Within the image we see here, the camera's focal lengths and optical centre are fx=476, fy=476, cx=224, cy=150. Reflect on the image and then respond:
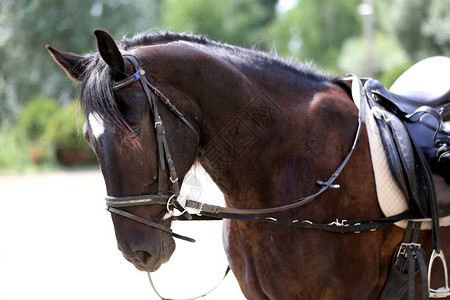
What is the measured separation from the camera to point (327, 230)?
8.23 ft

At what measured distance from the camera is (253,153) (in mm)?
2609

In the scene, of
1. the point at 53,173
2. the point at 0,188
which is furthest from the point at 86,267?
the point at 53,173

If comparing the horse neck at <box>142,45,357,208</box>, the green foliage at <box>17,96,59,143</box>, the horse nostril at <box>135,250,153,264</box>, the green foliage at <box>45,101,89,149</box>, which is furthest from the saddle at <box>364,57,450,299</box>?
the green foliage at <box>17,96,59,143</box>

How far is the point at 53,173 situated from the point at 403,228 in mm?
22032

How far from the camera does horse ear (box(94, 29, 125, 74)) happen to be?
7.22 ft

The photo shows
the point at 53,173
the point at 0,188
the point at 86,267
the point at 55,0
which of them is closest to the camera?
the point at 86,267

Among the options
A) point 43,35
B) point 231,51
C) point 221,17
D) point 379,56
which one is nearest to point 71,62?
point 231,51

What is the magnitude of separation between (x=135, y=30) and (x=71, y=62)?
11398mm

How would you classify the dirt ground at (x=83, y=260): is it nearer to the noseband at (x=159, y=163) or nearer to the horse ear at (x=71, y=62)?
the noseband at (x=159, y=163)

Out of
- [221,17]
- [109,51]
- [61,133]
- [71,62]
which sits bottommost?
[109,51]

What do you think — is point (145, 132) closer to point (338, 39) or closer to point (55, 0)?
point (55, 0)

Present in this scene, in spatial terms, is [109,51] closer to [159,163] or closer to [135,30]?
[159,163]

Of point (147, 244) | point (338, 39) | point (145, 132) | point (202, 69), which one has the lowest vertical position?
point (147, 244)

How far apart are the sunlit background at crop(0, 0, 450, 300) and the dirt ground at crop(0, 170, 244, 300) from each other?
0.09 ft
